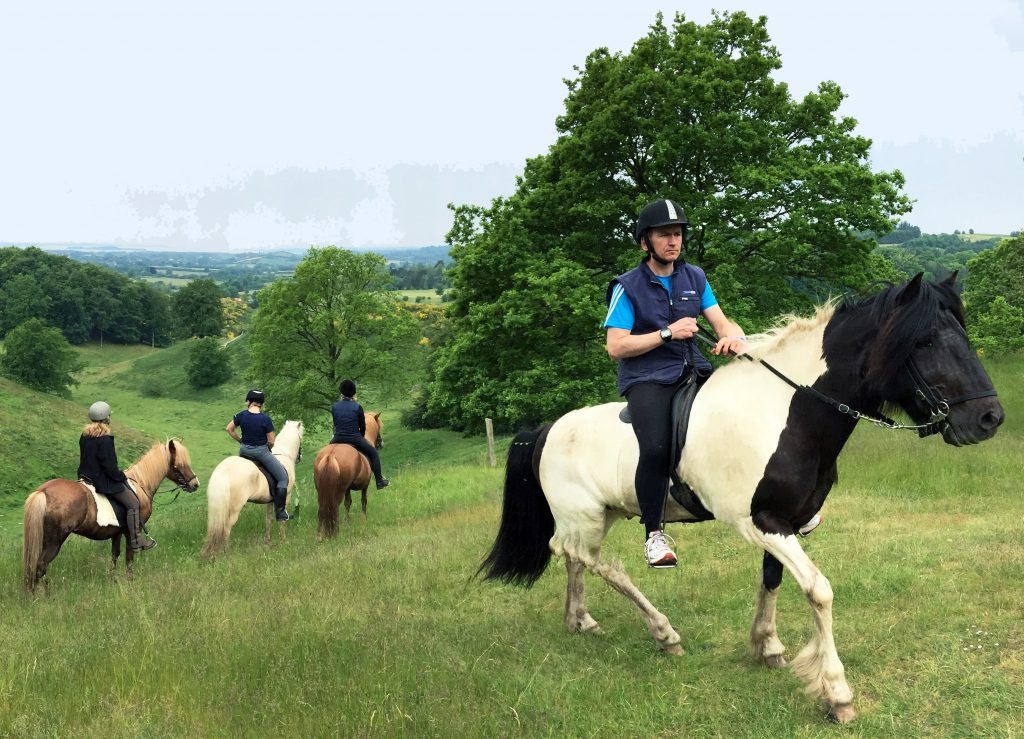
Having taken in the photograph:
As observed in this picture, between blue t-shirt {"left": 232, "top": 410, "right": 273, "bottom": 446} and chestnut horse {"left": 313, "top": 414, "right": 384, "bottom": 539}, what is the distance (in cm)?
99

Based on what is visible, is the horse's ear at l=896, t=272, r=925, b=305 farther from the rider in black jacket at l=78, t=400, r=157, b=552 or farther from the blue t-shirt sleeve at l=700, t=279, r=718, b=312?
the rider in black jacket at l=78, t=400, r=157, b=552

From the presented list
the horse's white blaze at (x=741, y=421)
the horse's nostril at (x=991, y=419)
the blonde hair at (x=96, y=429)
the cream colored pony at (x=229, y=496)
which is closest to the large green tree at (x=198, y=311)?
the cream colored pony at (x=229, y=496)

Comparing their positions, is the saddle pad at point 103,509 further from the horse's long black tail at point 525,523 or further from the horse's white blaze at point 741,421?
the horse's white blaze at point 741,421

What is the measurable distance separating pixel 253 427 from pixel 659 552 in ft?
29.1

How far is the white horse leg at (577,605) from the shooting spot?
21.2 feet

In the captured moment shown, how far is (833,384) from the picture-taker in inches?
187

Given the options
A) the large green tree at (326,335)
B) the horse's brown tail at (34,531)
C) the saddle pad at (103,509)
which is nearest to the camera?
the horse's brown tail at (34,531)

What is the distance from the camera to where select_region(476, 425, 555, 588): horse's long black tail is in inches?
267

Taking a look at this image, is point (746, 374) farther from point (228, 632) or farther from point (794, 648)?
point (228, 632)

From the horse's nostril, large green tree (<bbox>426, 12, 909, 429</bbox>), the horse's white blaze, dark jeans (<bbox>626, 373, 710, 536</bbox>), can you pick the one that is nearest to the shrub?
large green tree (<bbox>426, 12, 909, 429</bbox>)

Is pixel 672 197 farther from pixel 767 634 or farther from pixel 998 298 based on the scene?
pixel 998 298

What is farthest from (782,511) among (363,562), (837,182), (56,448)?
(56,448)

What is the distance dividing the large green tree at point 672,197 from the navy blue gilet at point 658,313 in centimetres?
1348

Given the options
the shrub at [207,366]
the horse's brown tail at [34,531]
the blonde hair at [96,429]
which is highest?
the blonde hair at [96,429]
